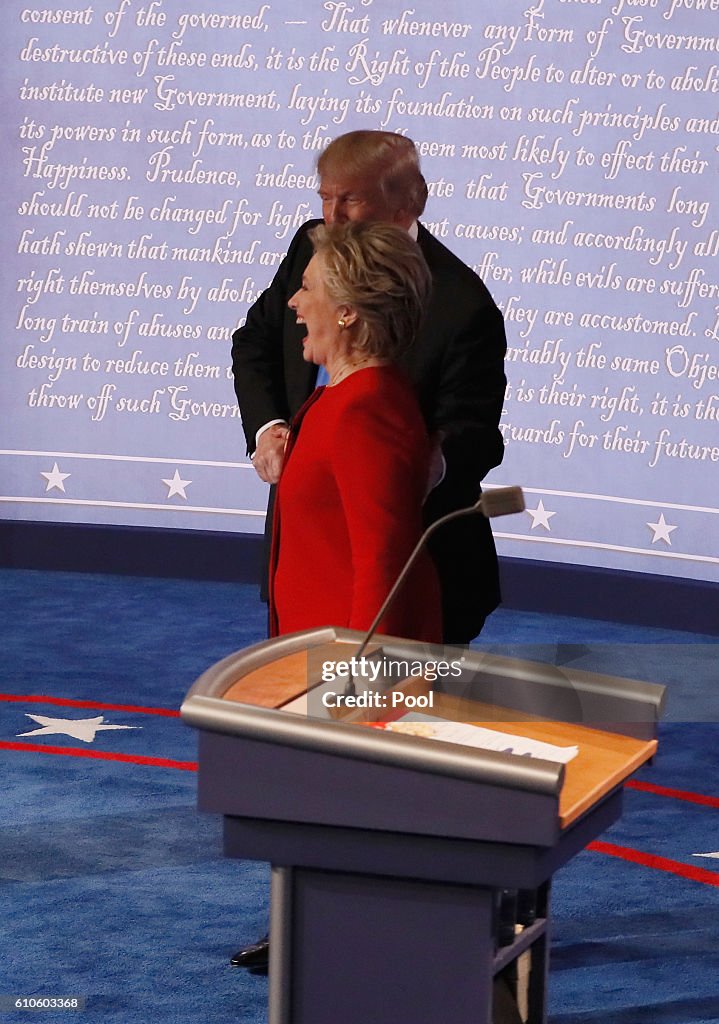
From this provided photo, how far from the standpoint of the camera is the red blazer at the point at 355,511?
2580 millimetres

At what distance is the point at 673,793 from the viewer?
4523 mm

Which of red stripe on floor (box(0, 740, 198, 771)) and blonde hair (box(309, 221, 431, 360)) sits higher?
blonde hair (box(309, 221, 431, 360))

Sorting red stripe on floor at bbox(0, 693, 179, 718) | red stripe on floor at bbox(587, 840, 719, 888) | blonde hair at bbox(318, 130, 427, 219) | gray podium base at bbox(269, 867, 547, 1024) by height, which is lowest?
red stripe on floor at bbox(587, 840, 719, 888)

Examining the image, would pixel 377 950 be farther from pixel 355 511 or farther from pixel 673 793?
pixel 673 793

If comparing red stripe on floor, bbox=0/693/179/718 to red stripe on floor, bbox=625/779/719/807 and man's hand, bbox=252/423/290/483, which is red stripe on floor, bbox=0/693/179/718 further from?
man's hand, bbox=252/423/290/483

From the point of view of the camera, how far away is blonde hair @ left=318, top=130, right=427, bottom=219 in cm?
324

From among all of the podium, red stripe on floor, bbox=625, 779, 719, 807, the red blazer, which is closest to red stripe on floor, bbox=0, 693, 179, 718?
red stripe on floor, bbox=625, 779, 719, 807

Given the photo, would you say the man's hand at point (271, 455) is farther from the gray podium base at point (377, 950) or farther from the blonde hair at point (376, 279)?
the gray podium base at point (377, 950)

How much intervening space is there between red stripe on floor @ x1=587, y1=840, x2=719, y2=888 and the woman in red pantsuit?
1.38m

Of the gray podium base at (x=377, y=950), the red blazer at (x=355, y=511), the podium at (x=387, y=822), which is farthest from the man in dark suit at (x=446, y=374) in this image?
the gray podium base at (x=377, y=950)

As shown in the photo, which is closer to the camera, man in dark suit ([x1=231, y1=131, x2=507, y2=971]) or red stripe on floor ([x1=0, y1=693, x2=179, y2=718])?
man in dark suit ([x1=231, y1=131, x2=507, y2=971])

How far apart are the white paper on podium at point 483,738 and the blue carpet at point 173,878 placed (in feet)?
0.75

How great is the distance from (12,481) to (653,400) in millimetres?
2818

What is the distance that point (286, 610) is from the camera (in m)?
2.88
